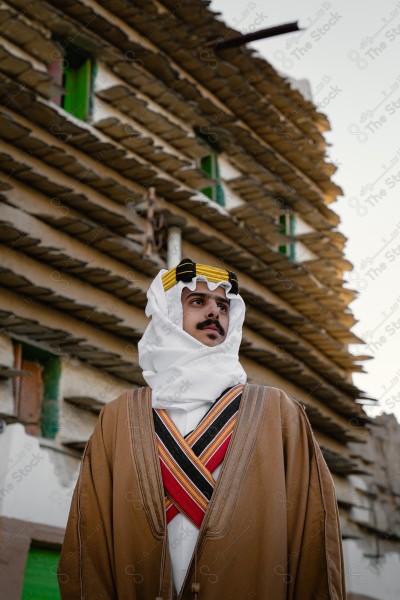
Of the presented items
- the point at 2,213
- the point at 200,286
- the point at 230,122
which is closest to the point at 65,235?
the point at 2,213

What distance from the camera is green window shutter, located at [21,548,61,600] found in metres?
8.12

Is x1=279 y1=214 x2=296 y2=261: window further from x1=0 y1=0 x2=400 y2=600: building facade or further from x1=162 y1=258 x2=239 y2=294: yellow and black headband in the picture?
x1=162 y1=258 x2=239 y2=294: yellow and black headband

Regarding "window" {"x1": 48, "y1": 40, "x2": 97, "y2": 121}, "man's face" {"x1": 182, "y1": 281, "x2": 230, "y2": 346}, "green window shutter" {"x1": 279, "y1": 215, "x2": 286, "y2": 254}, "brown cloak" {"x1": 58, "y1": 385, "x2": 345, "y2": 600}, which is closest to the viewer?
"brown cloak" {"x1": 58, "y1": 385, "x2": 345, "y2": 600}

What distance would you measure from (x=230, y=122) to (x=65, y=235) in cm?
517

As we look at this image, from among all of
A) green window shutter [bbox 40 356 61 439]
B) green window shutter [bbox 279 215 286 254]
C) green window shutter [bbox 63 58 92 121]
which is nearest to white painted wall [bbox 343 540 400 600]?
green window shutter [bbox 279 215 286 254]

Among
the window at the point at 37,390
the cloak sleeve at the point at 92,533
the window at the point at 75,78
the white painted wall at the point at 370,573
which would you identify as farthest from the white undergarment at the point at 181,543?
the white painted wall at the point at 370,573

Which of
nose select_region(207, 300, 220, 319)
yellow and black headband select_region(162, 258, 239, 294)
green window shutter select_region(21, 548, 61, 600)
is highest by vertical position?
yellow and black headband select_region(162, 258, 239, 294)

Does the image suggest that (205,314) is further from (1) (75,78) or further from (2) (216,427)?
(1) (75,78)

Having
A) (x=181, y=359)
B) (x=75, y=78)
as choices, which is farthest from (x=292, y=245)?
(x=181, y=359)

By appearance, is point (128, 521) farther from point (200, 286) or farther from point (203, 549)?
point (200, 286)

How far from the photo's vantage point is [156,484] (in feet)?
12.1

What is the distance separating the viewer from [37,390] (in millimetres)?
9477

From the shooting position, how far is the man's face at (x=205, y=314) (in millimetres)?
4125

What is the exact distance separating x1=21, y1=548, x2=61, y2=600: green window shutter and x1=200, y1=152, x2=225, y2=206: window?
7.31 m
